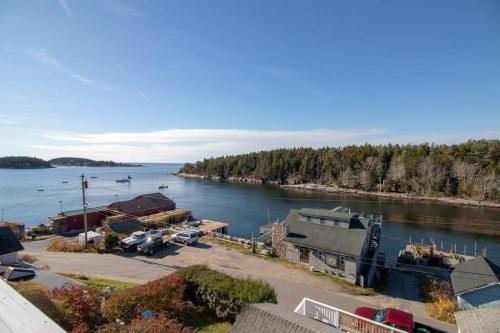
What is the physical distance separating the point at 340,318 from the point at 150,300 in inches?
315

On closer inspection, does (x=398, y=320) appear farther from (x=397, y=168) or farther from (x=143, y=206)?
(x=397, y=168)

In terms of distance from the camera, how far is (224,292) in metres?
13.0

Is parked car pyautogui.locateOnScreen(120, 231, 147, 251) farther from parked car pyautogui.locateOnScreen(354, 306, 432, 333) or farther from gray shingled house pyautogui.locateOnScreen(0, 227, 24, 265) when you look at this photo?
parked car pyautogui.locateOnScreen(354, 306, 432, 333)

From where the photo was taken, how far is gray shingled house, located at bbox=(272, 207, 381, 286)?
850 inches

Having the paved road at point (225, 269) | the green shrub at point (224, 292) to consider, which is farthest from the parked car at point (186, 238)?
the green shrub at point (224, 292)

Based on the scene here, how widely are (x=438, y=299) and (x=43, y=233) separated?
4146 cm

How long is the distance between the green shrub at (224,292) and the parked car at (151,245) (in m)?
12.6

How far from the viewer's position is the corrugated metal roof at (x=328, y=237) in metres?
22.0

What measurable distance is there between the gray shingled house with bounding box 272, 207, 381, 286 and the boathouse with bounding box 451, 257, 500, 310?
18.6 feet

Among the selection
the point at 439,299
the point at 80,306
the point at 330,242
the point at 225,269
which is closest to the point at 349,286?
the point at 330,242

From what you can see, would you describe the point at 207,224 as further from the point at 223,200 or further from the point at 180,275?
the point at 223,200

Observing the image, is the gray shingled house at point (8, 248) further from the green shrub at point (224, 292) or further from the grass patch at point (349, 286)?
the grass patch at point (349, 286)

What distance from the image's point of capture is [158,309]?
484 inches

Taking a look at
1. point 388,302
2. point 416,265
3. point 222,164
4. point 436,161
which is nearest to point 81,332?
point 388,302
